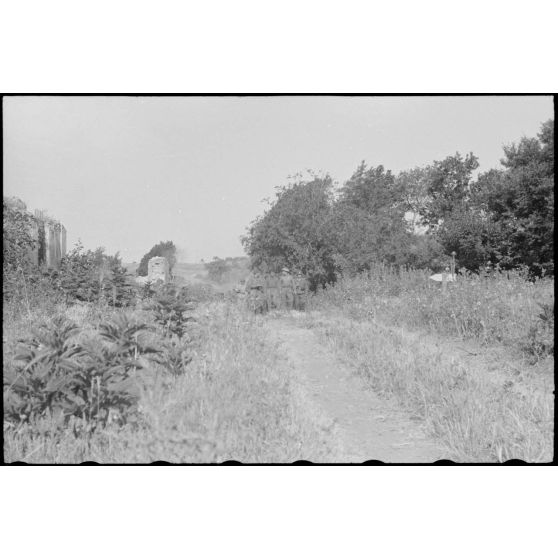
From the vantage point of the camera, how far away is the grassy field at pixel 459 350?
336cm

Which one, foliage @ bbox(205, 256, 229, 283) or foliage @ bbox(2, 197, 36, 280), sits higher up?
foliage @ bbox(2, 197, 36, 280)

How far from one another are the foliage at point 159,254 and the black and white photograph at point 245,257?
0.8 inches

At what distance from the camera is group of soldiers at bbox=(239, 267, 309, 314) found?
4.51 m

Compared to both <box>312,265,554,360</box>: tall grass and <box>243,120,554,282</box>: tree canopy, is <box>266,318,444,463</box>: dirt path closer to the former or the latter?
<box>312,265,554,360</box>: tall grass

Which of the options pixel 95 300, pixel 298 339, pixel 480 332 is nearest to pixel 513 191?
pixel 480 332

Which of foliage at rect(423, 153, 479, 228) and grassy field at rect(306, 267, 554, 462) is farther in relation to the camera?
foliage at rect(423, 153, 479, 228)

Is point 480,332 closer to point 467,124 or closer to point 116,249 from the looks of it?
point 467,124

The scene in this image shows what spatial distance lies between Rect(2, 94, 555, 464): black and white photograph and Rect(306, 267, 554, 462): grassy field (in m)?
0.03

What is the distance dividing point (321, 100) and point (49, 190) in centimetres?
217

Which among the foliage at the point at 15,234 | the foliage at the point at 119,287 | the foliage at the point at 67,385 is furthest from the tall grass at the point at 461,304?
the foliage at the point at 15,234

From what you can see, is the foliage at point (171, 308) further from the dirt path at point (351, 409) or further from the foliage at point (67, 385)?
the dirt path at point (351, 409)

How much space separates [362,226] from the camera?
15.8ft

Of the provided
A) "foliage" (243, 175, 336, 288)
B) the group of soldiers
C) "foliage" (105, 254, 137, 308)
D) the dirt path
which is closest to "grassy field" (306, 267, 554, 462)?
the dirt path

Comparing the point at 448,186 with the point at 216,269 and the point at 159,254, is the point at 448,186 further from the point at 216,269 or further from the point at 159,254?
the point at 159,254
